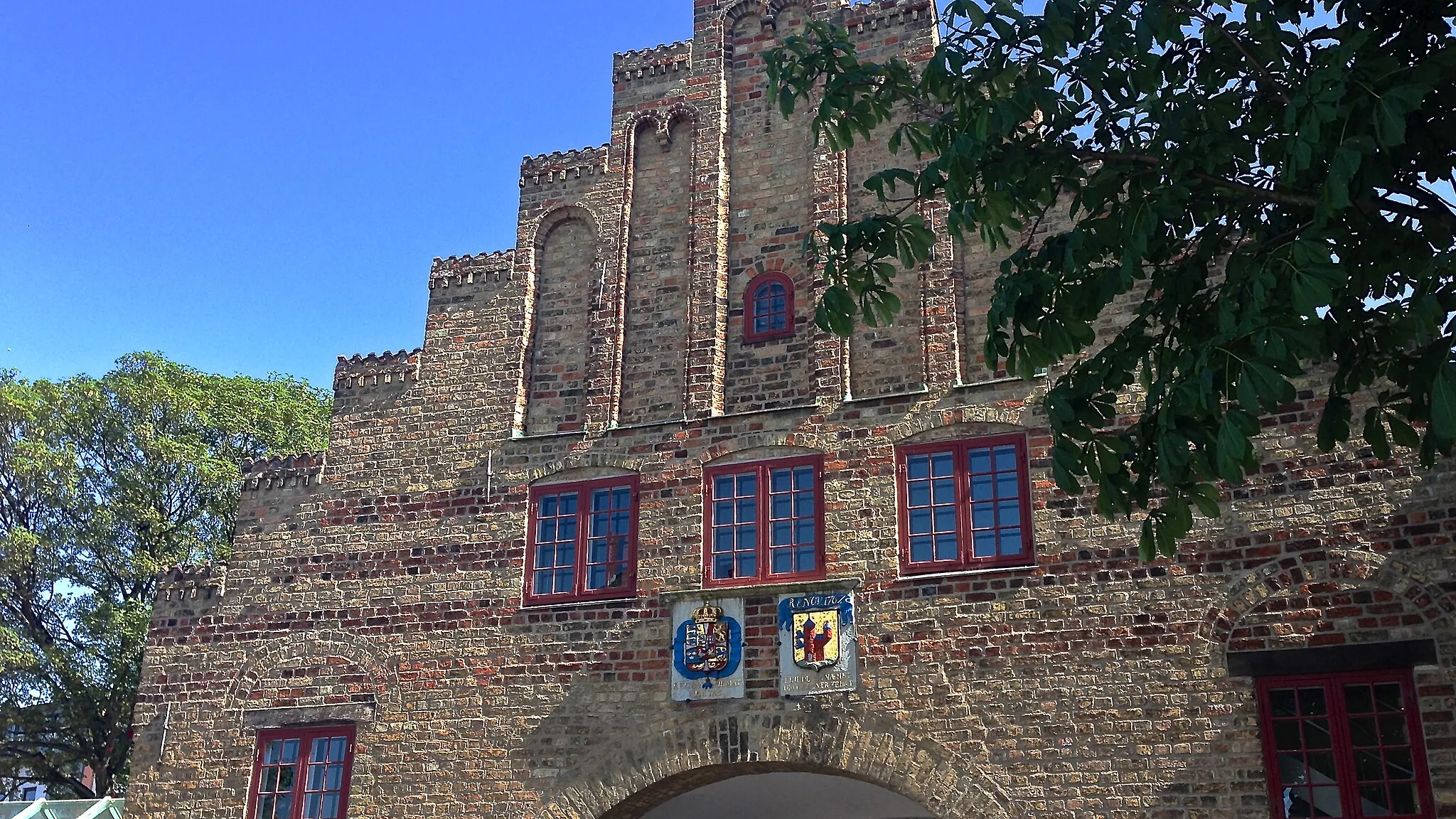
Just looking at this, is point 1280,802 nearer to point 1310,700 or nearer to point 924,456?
point 1310,700

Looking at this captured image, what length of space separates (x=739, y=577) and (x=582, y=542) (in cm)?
199

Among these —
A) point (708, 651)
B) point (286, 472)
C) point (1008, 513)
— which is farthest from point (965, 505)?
point (286, 472)

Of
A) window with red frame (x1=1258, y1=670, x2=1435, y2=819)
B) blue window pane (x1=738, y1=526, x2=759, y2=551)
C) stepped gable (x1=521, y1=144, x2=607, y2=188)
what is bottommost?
window with red frame (x1=1258, y1=670, x2=1435, y2=819)

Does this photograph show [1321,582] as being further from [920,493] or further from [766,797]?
[766,797]

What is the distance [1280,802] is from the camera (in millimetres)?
11664

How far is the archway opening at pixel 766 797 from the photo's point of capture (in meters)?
13.9

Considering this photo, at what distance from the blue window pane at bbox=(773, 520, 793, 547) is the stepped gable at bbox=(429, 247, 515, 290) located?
5.06m

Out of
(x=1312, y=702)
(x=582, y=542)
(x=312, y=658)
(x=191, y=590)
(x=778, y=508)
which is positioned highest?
(x=778, y=508)

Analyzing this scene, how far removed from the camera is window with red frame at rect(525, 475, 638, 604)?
14773 mm

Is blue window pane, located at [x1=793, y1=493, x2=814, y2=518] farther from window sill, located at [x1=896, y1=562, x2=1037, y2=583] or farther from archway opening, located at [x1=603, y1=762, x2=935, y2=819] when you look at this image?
archway opening, located at [x1=603, y1=762, x2=935, y2=819]

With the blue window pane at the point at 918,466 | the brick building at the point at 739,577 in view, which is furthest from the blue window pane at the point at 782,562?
the blue window pane at the point at 918,466

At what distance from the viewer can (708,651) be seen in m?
13.9

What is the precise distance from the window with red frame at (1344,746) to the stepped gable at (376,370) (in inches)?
410

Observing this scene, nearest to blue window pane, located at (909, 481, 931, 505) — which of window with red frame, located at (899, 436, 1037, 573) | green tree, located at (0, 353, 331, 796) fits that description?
window with red frame, located at (899, 436, 1037, 573)
